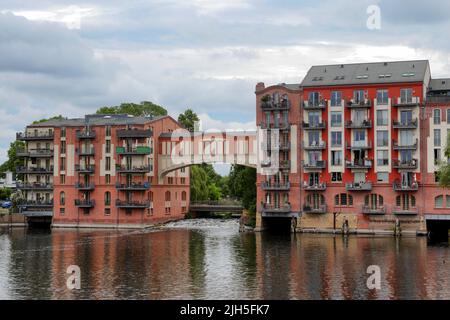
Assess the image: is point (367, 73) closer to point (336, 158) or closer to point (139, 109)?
point (336, 158)

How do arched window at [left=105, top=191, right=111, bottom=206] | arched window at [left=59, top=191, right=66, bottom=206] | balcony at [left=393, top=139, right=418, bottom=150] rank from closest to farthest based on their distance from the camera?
1. balcony at [left=393, top=139, right=418, bottom=150]
2. arched window at [left=105, top=191, right=111, bottom=206]
3. arched window at [left=59, top=191, right=66, bottom=206]

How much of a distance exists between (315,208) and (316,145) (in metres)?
9.23

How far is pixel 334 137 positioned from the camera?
10131cm

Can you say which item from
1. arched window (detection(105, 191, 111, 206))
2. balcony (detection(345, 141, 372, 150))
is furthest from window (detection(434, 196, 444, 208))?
arched window (detection(105, 191, 111, 206))

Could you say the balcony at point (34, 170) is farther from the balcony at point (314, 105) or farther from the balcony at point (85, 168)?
the balcony at point (314, 105)

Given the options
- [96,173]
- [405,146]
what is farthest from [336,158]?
[96,173]

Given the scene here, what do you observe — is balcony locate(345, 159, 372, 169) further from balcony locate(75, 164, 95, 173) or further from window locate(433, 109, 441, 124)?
balcony locate(75, 164, 95, 173)

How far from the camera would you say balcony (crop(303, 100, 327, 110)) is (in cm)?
10194

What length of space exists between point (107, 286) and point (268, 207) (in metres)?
51.0

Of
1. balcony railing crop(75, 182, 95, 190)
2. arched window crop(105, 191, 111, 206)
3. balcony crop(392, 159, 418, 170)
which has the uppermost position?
balcony crop(392, 159, 418, 170)

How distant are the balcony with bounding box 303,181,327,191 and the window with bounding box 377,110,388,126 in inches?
465

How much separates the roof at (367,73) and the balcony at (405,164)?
11243 mm

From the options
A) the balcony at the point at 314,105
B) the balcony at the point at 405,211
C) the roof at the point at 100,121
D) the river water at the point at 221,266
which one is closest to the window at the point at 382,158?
the balcony at the point at 405,211

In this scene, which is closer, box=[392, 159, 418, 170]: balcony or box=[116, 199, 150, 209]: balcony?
box=[392, 159, 418, 170]: balcony
